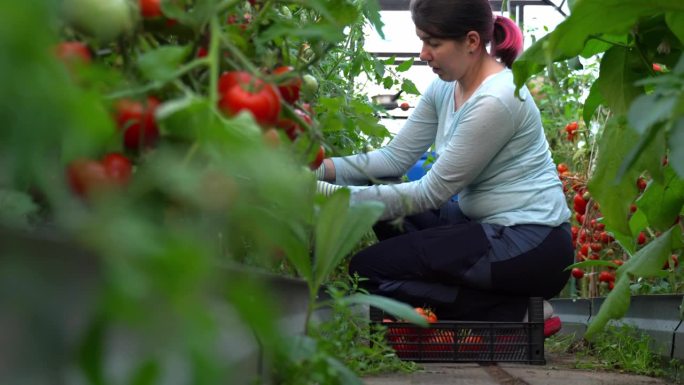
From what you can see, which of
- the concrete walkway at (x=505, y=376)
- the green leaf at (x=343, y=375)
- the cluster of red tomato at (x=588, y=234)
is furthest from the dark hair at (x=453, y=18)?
the green leaf at (x=343, y=375)

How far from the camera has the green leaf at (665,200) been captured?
78.5 inches

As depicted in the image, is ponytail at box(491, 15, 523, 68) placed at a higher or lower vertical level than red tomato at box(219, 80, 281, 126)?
higher

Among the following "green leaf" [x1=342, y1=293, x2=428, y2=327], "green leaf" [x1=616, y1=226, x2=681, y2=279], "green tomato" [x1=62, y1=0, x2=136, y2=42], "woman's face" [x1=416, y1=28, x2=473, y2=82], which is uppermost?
"woman's face" [x1=416, y1=28, x2=473, y2=82]

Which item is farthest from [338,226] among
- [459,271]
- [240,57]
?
[459,271]

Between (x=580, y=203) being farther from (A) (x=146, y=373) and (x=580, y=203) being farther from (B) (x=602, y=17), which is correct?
(A) (x=146, y=373)

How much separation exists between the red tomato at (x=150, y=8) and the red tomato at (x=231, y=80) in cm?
8

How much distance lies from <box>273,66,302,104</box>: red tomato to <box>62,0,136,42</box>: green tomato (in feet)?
0.59

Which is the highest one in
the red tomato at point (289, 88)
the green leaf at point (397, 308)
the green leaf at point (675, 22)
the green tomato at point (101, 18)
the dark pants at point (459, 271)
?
the green leaf at point (675, 22)

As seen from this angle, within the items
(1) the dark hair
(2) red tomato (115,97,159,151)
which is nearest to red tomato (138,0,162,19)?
(2) red tomato (115,97,159,151)

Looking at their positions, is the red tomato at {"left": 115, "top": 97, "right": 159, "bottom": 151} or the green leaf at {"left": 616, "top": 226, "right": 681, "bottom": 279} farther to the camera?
the green leaf at {"left": 616, "top": 226, "right": 681, "bottom": 279}

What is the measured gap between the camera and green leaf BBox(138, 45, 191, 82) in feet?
2.14

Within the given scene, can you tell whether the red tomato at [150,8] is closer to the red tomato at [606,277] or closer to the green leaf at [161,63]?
the green leaf at [161,63]

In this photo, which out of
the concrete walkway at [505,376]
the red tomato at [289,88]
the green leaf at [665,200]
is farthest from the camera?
the concrete walkway at [505,376]

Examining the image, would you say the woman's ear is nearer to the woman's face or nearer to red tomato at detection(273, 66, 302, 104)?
the woman's face
